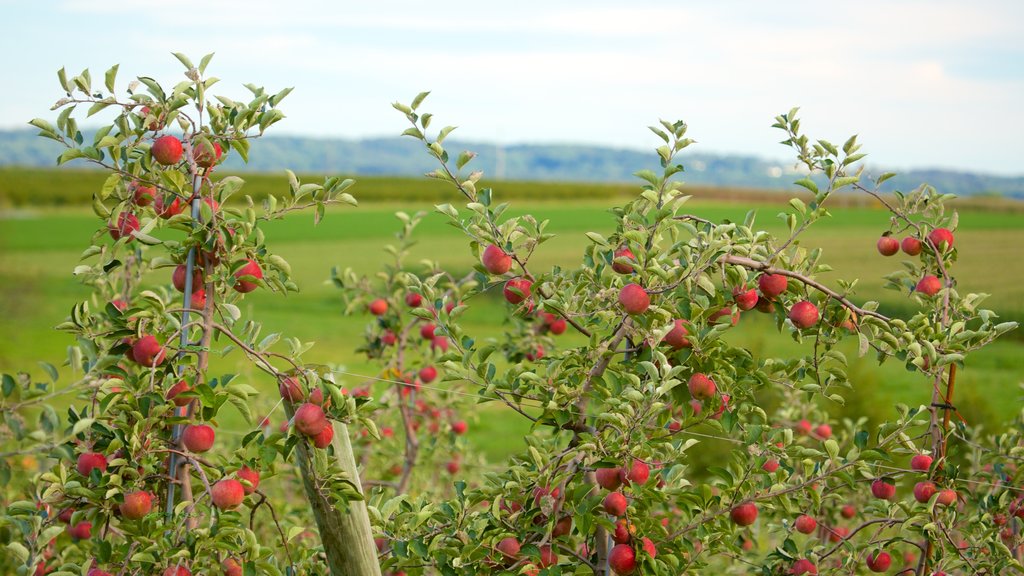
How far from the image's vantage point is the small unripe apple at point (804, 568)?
2.06 m

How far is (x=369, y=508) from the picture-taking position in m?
2.02

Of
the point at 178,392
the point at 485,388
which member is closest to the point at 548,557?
the point at 485,388

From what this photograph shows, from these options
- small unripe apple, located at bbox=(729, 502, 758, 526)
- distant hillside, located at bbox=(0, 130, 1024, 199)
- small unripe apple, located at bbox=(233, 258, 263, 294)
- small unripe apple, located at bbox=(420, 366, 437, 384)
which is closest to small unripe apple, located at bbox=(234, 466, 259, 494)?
small unripe apple, located at bbox=(233, 258, 263, 294)

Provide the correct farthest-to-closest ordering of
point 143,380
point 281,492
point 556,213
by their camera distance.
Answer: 1. point 556,213
2. point 281,492
3. point 143,380

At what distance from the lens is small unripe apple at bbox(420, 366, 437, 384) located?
365 cm

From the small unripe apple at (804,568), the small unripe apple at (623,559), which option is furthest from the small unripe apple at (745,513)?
the small unripe apple at (623,559)

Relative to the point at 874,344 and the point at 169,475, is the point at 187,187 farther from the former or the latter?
the point at 874,344

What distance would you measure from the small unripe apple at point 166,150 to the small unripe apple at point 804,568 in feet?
5.66

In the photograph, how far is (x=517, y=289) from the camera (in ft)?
6.55

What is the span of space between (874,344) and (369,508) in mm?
1271

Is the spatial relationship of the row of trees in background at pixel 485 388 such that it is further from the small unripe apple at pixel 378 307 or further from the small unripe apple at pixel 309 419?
the small unripe apple at pixel 378 307

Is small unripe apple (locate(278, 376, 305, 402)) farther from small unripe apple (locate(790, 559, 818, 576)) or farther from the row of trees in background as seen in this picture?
small unripe apple (locate(790, 559, 818, 576))

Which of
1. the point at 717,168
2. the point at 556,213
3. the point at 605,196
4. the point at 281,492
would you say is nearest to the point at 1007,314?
the point at 281,492

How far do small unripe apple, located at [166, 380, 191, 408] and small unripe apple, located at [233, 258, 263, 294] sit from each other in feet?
0.77
